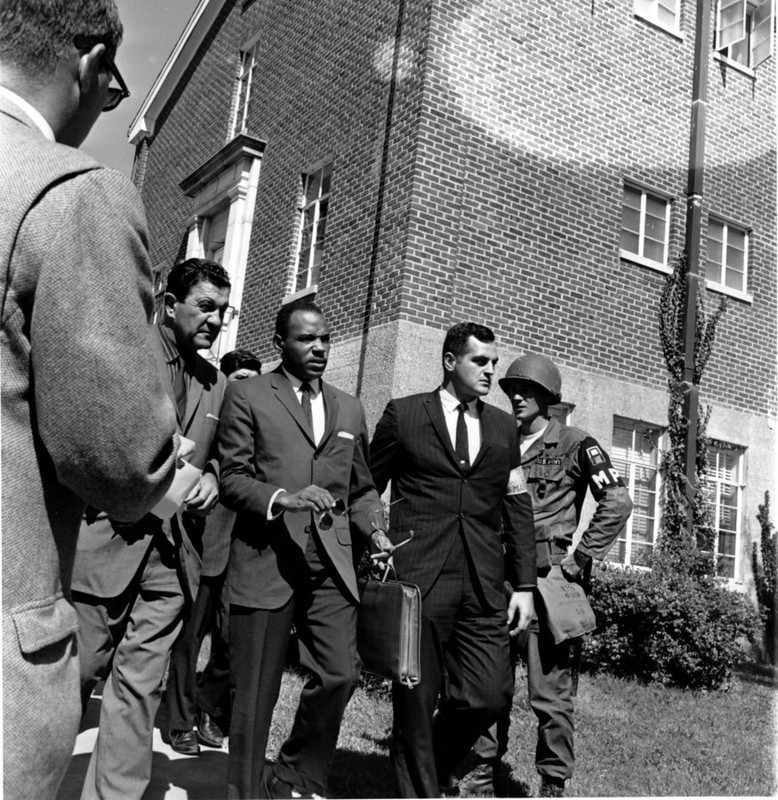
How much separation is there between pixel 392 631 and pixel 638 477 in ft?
28.3

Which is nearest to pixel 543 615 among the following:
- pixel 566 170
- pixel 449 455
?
pixel 449 455

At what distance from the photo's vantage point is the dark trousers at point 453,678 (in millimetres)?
4457

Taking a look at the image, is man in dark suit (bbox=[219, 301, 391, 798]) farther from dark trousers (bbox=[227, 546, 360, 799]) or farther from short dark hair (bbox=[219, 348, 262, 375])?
short dark hair (bbox=[219, 348, 262, 375])

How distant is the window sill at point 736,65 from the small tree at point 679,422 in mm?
3176

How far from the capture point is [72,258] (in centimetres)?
146

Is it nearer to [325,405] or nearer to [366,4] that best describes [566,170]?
[366,4]

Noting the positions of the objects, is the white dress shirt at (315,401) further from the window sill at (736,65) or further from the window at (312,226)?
the window sill at (736,65)

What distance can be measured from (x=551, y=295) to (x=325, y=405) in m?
7.31

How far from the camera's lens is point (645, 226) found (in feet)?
41.8

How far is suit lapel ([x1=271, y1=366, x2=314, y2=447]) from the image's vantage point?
449cm

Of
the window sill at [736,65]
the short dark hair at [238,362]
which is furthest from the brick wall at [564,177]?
the short dark hair at [238,362]

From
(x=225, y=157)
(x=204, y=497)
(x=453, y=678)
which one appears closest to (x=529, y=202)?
(x=225, y=157)

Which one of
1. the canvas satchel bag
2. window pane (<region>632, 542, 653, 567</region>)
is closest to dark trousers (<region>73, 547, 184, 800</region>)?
the canvas satchel bag

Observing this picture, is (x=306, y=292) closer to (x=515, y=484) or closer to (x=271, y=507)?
(x=515, y=484)
